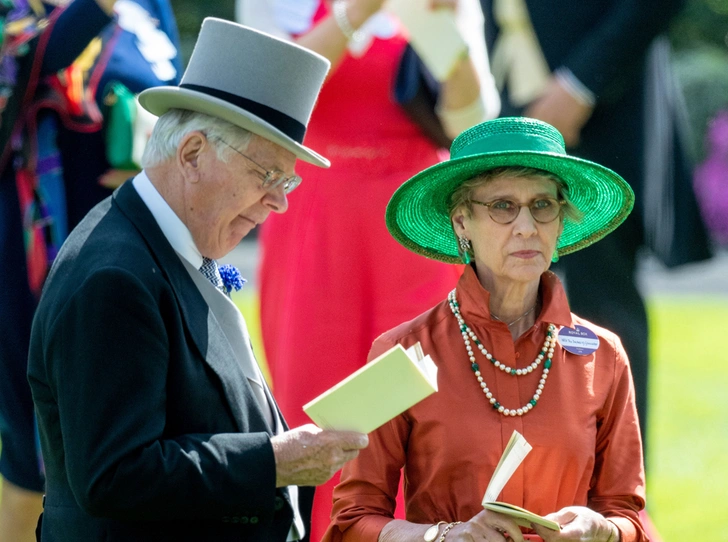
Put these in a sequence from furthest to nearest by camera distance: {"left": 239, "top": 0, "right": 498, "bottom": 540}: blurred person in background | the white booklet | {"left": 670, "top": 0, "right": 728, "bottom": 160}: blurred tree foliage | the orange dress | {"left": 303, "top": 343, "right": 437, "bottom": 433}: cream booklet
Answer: {"left": 670, "top": 0, "right": 728, "bottom": 160}: blurred tree foliage
{"left": 239, "top": 0, "right": 498, "bottom": 540}: blurred person in background
the white booklet
the orange dress
{"left": 303, "top": 343, "right": 437, "bottom": 433}: cream booklet

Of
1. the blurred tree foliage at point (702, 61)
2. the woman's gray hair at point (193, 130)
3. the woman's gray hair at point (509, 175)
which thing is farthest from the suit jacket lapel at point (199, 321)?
the blurred tree foliage at point (702, 61)

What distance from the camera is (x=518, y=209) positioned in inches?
124

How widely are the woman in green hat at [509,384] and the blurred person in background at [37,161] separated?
1.65 metres

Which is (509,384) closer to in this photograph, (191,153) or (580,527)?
(580,527)

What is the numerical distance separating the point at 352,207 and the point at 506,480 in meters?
2.02

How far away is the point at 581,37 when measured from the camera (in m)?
5.16

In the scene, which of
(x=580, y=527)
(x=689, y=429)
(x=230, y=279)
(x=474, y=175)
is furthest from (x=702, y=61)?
(x=580, y=527)

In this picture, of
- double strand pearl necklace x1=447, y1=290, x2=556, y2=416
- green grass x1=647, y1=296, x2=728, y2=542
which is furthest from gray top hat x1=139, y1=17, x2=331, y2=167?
green grass x1=647, y1=296, x2=728, y2=542

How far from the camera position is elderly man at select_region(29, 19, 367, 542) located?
2.60 meters

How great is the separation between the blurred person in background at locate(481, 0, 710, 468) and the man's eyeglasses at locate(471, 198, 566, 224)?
74.2 inches

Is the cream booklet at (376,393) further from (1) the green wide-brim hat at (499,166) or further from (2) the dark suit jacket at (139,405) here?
(1) the green wide-brim hat at (499,166)

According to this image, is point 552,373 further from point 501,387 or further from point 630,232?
point 630,232

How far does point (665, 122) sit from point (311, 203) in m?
1.66

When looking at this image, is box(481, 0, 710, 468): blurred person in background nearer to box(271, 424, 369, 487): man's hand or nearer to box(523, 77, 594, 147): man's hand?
box(523, 77, 594, 147): man's hand
